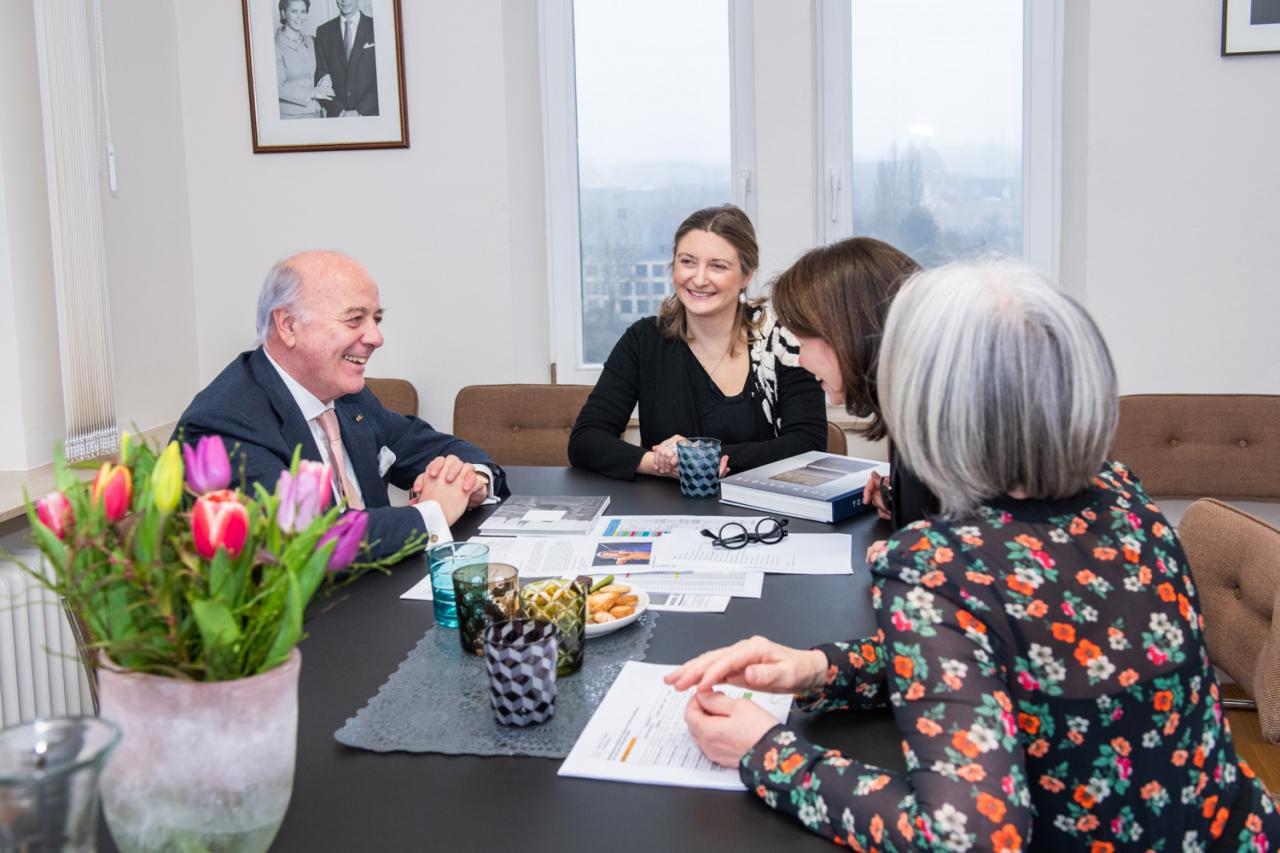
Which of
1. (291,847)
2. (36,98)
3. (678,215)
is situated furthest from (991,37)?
(291,847)

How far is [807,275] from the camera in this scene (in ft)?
6.53

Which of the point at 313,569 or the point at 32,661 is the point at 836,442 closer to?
the point at 32,661

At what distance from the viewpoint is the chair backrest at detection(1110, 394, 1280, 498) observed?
10.6 ft

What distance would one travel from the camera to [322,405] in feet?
7.50

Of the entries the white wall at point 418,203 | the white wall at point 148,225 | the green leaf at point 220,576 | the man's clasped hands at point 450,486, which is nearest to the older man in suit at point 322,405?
the man's clasped hands at point 450,486

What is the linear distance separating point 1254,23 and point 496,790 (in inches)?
130

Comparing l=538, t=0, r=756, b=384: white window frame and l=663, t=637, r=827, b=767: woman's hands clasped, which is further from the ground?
l=538, t=0, r=756, b=384: white window frame

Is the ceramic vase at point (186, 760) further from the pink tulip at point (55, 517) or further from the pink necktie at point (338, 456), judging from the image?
the pink necktie at point (338, 456)

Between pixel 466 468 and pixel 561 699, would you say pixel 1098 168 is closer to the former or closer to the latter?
pixel 466 468

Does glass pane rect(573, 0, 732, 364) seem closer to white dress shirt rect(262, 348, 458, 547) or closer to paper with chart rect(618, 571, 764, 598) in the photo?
white dress shirt rect(262, 348, 458, 547)

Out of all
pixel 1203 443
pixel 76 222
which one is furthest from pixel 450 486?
pixel 1203 443

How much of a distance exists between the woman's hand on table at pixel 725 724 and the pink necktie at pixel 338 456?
50.1 inches

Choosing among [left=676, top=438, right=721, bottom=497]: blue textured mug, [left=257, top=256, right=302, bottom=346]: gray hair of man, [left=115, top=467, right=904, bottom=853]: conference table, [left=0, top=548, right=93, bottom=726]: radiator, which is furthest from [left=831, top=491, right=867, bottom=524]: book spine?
[left=0, top=548, right=93, bottom=726]: radiator

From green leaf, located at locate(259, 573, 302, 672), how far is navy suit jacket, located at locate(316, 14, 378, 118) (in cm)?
317
